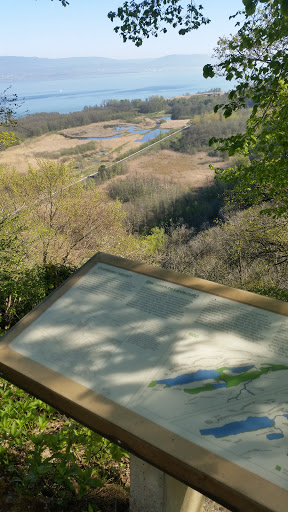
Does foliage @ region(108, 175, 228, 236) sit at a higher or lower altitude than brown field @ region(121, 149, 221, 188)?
lower

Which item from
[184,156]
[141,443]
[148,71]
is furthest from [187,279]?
[148,71]

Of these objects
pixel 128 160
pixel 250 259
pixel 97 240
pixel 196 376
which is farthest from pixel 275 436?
pixel 128 160

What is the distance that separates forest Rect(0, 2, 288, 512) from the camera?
228 centimetres

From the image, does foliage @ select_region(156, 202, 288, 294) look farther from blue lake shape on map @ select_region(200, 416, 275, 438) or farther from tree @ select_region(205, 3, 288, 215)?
blue lake shape on map @ select_region(200, 416, 275, 438)

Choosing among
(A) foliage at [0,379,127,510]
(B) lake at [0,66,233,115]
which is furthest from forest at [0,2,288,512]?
(B) lake at [0,66,233,115]

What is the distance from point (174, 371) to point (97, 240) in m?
11.0

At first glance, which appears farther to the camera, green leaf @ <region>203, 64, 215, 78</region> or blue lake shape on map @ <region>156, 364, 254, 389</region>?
green leaf @ <region>203, 64, 215, 78</region>

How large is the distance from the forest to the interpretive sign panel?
745mm

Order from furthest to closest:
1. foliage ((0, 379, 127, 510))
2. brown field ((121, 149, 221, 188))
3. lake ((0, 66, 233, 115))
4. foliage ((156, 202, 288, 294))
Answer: lake ((0, 66, 233, 115))
brown field ((121, 149, 221, 188))
foliage ((156, 202, 288, 294))
foliage ((0, 379, 127, 510))

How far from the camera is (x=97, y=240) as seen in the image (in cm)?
1256

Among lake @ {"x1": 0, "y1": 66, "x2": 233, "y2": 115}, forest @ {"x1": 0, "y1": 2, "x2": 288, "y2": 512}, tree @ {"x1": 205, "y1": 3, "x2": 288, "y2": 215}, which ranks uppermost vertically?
lake @ {"x1": 0, "y1": 66, "x2": 233, "y2": 115}

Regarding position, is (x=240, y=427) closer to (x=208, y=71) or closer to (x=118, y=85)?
(x=208, y=71)

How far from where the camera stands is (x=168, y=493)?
6.04ft

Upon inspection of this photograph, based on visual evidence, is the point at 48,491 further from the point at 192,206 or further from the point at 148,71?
the point at 148,71
